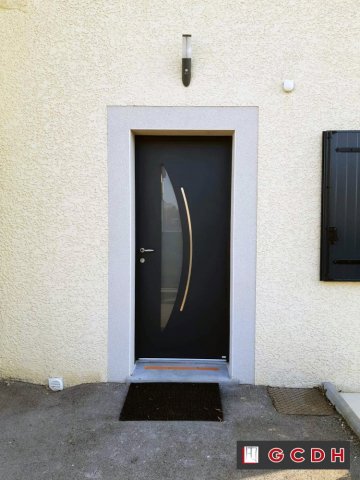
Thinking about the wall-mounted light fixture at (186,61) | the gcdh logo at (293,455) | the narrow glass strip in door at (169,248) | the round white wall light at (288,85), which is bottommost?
the gcdh logo at (293,455)

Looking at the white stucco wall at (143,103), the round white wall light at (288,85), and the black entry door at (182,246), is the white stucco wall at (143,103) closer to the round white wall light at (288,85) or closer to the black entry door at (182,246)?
the round white wall light at (288,85)

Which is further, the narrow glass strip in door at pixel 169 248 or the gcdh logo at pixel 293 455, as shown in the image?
the narrow glass strip in door at pixel 169 248

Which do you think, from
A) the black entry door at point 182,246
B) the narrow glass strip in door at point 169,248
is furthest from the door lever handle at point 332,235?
the narrow glass strip in door at point 169,248

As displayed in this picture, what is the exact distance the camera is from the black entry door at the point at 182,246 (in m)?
4.14

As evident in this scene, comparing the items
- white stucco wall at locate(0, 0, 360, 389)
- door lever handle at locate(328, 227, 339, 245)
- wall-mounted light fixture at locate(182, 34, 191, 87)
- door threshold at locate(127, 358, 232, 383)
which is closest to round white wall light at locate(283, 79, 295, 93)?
white stucco wall at locate(0, 0, 360, 389)

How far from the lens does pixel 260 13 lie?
3.65 m

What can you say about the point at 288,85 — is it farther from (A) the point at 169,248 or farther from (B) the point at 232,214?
(A) the point at 169,248

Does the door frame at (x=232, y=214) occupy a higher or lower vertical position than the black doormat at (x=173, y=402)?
higher

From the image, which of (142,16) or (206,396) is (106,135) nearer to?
(142,16)

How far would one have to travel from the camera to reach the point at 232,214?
386 centimetres

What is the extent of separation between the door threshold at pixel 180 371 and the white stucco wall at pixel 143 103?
399 mm

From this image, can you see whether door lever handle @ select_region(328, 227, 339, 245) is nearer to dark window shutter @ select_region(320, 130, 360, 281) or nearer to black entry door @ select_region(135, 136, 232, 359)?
dark window shutter @ select_region(320, 130, 360, 281)

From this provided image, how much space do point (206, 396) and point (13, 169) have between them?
296 centimetres

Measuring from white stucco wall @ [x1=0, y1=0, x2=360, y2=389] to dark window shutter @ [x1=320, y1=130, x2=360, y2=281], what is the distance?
4.1 inches
